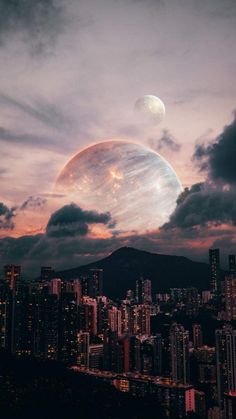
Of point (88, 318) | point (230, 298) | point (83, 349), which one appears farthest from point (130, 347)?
point (230, 298)

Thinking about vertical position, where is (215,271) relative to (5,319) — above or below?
above

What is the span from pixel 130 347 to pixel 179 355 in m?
2.36

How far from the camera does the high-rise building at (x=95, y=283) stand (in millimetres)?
39331

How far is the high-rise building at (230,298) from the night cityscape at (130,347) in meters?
0.17

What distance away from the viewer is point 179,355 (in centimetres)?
1891

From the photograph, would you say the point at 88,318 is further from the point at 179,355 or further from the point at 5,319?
the point at 179,355

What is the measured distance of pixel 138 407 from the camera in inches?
564

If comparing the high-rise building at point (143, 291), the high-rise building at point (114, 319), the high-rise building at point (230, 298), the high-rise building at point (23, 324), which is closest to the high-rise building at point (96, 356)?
the high-rise building at point (23, 324)

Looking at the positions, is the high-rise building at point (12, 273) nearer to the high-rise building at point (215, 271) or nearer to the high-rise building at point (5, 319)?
the high-rise building at point (5, 319)

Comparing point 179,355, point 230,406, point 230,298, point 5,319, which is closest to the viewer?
point 230,406

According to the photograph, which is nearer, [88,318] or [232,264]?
[88,318]

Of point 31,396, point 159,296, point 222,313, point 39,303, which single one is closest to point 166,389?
point 31,396

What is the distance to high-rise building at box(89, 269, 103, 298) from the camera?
39.3 meters

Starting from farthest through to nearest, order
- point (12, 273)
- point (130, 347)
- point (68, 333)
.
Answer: point (12, 273), point (68, 333), point (130, 347)
